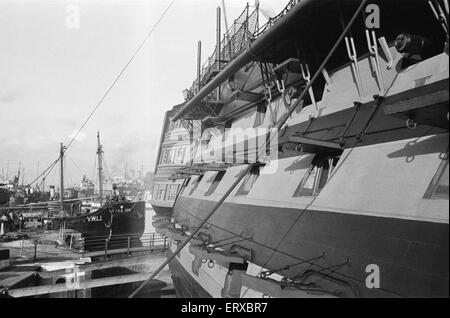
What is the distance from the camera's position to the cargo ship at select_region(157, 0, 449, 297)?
13.1 ft

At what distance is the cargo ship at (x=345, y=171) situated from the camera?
399cm

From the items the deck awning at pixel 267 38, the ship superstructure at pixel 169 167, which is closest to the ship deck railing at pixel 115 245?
the ship superstructure at pixel 169 167

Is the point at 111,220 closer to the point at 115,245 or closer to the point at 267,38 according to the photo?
the point at 115,245

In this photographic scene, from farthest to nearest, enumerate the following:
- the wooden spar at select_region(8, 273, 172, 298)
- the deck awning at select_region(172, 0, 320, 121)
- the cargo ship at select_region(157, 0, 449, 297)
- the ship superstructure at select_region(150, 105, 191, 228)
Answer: the ship superstructure at select_region(150, 105, 191, 228) → the wooden spar at select_region(8, 273, 172, 298) → the deck awning at select_region(172, 0, 320, 121) → the cargo ship at select_region(157, 0, 449, 297)

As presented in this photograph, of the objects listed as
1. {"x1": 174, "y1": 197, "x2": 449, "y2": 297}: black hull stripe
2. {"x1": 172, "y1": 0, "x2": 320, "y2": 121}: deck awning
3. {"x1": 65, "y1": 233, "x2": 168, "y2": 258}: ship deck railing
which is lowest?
{"x1": 65, "y1": 233, "x2": 168, "y2": 258}: ship deck railing

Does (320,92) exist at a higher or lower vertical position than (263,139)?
higher

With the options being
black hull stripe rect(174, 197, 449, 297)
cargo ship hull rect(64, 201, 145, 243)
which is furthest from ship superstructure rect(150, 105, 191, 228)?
black hull stripe rect(174, 197, 449, 297)

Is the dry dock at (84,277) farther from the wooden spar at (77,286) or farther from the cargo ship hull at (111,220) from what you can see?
the cargo ship hull at (111,220)

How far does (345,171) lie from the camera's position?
221 inches

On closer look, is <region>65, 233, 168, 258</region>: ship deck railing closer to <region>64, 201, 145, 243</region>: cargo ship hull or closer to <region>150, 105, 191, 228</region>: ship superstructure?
<region>64, 201, 145, 243</region>: cargo ship hull

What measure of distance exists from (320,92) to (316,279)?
17.8ft
